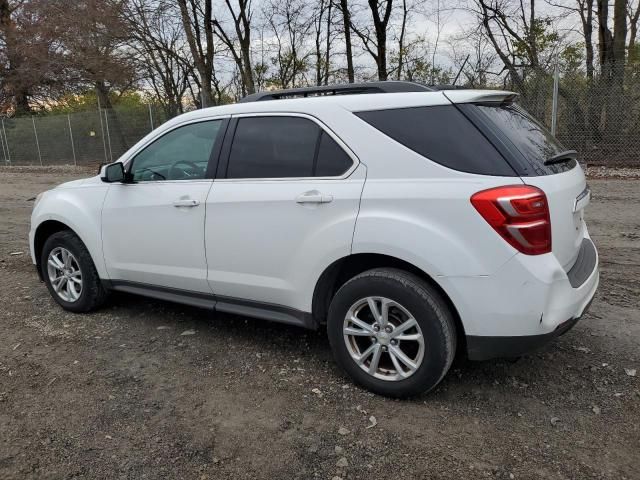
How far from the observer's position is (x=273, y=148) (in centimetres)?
349

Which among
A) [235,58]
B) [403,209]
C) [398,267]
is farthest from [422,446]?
[235,58]

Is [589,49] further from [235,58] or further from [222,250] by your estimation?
[222,250]

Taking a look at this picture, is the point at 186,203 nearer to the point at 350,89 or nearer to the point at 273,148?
the point at 273,148

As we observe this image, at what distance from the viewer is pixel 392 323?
3055mm

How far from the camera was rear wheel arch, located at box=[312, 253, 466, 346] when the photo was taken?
2945 mm

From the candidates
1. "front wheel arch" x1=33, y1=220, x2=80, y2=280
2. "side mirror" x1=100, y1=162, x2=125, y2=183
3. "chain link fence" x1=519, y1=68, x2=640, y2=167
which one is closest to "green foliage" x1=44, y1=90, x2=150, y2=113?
"chain link fence" x1=519, y1=68, x2=640, y2=167

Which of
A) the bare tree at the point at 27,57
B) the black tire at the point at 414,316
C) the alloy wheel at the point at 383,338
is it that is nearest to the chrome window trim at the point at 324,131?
the black tire at the point at 414,316

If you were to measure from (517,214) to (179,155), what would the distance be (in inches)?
98.8

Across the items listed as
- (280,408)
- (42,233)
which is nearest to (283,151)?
(280,408)

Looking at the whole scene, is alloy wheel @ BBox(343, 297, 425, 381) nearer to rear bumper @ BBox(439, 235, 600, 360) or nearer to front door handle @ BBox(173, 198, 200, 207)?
rear bumper @ BBox(439, 235, 600, 360)

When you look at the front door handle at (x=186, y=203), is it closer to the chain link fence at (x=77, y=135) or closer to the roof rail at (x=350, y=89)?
the roof rail at (x=350, y=89)

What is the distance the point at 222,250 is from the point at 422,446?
179 cm

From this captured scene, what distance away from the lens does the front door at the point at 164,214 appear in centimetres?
379

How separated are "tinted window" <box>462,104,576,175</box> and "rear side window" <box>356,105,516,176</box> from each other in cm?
11
